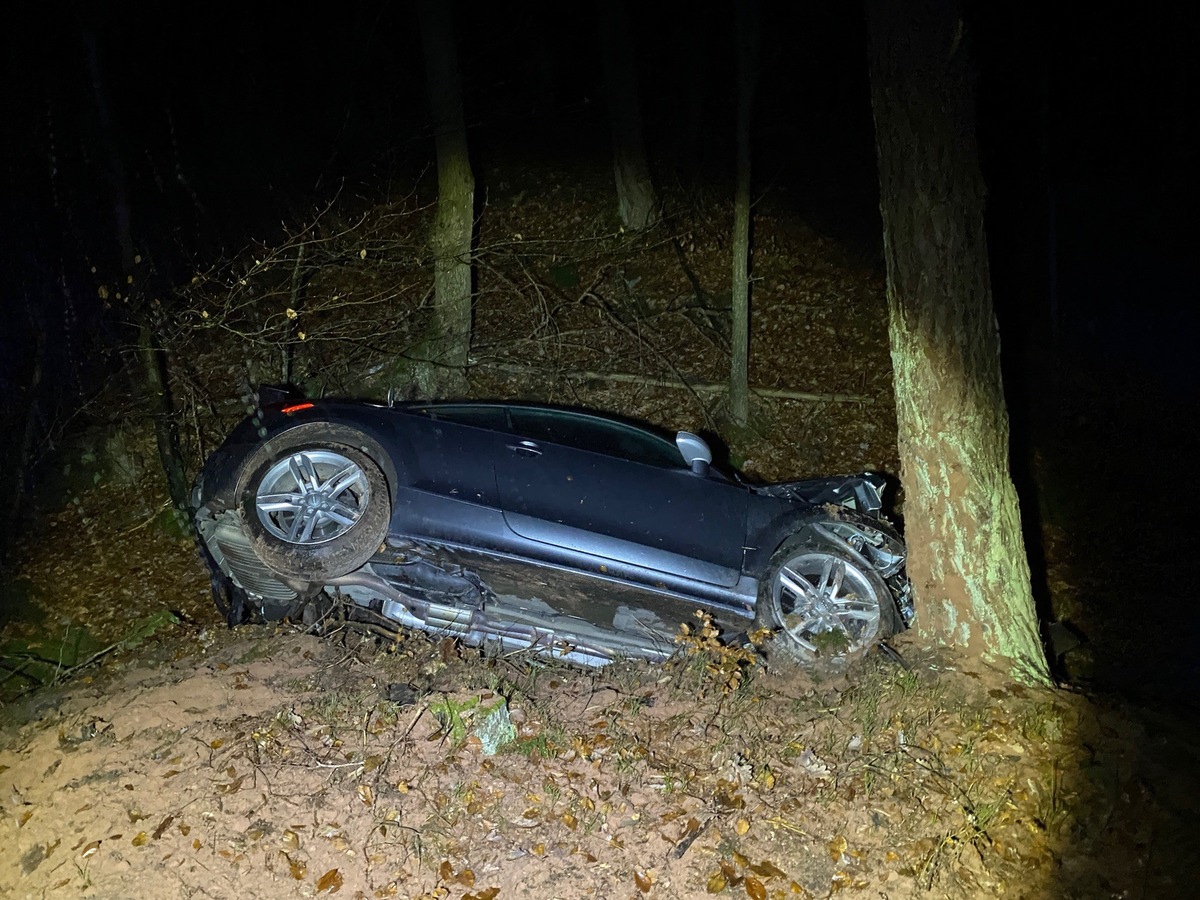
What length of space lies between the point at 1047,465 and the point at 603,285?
21.9ft

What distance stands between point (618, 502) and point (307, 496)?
6.84ft

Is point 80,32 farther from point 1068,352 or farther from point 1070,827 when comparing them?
point 1068,352

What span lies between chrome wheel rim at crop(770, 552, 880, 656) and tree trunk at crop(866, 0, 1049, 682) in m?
0.80

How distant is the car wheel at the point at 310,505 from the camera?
223 inches

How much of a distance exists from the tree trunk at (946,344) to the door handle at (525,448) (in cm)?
243

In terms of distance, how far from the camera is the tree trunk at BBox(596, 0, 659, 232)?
1452 centimetres

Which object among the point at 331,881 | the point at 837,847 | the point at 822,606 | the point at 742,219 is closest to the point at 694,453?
the point at 822,606

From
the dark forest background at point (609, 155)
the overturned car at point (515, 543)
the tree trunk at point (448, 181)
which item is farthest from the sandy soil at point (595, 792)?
the tree trunk at point (448, 181)

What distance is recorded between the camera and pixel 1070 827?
407cm

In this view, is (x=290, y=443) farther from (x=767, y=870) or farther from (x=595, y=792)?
(x=767, y=870)

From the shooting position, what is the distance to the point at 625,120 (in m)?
14.9

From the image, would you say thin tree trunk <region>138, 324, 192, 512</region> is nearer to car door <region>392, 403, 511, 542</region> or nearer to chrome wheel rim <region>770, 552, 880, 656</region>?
car door <region>392, 403, 511, 542</region>

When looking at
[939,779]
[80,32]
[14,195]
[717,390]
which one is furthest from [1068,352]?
[14,195]

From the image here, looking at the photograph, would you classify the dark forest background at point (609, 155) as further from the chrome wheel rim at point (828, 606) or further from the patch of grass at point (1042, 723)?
the patch of grass at point (1042, 723)
